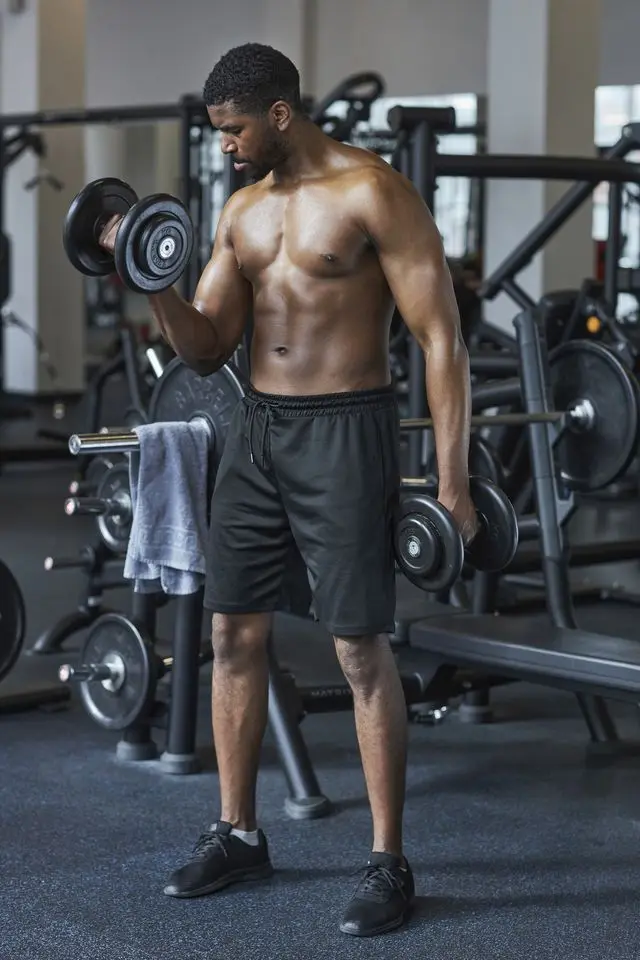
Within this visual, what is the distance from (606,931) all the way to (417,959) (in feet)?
1.01

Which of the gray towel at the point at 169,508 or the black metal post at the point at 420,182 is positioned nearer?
the gray towel at the point at 169,508

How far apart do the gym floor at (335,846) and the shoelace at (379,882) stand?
0.07 m

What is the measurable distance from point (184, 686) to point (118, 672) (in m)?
0.15

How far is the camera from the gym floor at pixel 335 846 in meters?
2.17

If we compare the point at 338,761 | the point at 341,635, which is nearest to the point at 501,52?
the point at 338,761

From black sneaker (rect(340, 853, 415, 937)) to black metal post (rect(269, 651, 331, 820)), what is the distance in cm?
49

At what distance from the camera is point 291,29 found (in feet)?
34.8

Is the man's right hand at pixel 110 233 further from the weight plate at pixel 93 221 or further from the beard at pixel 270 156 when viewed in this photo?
the beard at pixel 270 156

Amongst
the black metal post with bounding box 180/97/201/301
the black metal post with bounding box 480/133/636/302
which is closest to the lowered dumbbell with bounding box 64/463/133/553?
the black metal post with bounding box 480/133/636/302

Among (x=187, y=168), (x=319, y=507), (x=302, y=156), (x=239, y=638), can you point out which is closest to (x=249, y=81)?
(x=302, y=156)

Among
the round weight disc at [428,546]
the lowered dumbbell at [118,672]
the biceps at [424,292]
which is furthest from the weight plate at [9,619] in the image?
the biceps at [424,292]

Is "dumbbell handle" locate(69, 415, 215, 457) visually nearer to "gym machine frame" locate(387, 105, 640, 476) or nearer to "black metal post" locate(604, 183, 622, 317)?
"gym machine frame" locate(387, 105, 640, 476)

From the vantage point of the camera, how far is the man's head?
2.16 metres

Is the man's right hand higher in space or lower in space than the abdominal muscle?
higher
